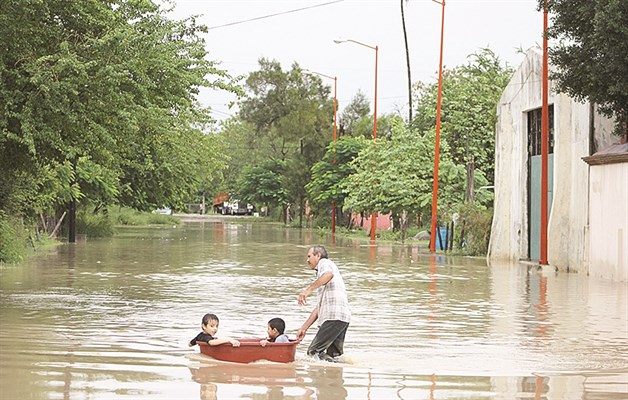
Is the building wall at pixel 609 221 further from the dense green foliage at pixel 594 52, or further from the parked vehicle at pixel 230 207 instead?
the parked vehicle at pixel 230 207

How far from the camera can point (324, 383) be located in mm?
12742

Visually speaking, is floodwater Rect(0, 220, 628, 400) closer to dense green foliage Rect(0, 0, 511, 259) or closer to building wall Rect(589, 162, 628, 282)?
building wall Rect(589, 162, 628, 282)

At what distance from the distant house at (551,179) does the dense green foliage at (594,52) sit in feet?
6.99

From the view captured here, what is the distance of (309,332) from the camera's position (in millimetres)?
18250

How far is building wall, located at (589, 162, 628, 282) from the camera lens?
100 feet

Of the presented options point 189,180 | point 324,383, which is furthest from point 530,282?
point 189,180

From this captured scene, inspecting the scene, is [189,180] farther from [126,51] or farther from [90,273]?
[126,51]

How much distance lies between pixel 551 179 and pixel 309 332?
22107 millimetres

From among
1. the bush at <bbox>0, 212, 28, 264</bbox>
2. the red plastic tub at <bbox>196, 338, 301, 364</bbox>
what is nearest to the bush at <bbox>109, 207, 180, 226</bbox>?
the bush at <bbox>0, 212, 28, 264</bbox>

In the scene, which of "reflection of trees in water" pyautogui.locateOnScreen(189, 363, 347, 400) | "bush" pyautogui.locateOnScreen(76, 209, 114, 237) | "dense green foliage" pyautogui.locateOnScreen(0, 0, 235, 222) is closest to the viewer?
"reflection of trees in water" pyautogui.locateOnScreen(189, 363, 347, 400)

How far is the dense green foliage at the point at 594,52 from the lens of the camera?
2783cm

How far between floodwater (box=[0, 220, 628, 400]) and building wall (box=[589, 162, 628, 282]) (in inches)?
31.9

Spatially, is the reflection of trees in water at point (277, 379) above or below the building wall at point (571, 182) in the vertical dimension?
below

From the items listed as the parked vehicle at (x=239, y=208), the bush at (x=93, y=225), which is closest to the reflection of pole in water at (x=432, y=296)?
the bush at (x=93, y=225)
